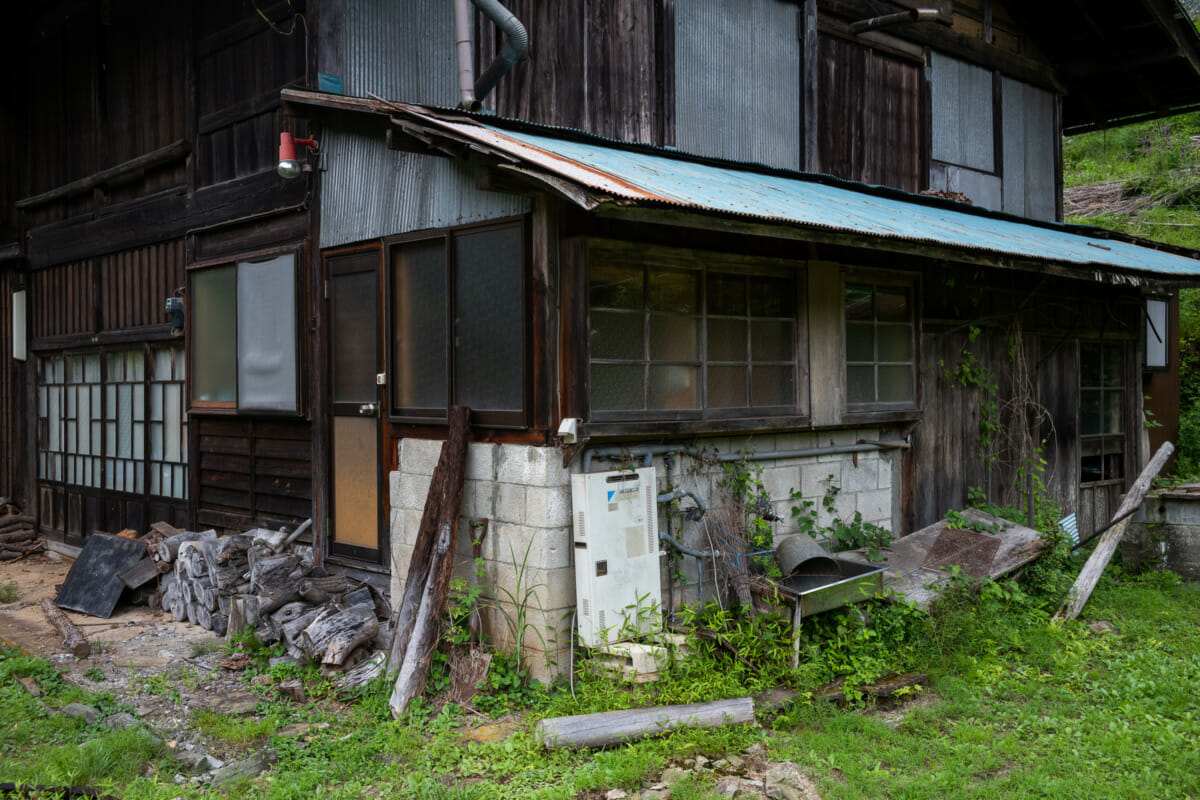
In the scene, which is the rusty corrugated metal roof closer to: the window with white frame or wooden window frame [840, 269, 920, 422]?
wooden window frame [840, 269, 920, 422]

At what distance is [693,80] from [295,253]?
3.94 m

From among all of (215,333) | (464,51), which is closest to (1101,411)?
(464,51)

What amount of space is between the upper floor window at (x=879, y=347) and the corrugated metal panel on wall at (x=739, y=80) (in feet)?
5.95

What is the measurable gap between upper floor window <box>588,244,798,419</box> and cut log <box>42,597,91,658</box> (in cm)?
472

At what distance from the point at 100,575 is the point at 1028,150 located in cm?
1207

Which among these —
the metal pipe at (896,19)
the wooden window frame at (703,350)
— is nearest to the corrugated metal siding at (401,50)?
the wooden window frame at (703,350)

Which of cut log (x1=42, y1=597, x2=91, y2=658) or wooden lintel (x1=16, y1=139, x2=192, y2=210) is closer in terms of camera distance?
cut log (x1=42, y1=597, x2=91, y2=658)

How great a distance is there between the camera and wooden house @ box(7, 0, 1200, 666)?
20.6 feet

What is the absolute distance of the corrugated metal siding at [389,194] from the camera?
6.45m

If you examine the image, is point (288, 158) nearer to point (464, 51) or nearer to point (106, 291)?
point (464, 51)

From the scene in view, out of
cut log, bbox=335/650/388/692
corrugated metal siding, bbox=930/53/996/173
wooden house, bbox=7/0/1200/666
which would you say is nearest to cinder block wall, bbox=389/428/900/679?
wooden house, bbox=7/0/1200/666

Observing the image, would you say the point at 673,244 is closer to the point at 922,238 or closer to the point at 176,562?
the point at 922,238

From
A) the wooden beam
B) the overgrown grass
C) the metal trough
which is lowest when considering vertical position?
the overgrown grass

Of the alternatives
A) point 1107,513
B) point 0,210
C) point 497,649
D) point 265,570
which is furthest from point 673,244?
point 0,210
